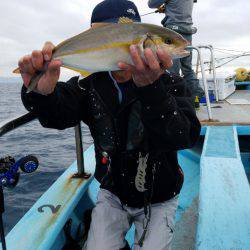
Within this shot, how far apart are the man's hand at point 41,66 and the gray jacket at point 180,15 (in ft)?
13.6

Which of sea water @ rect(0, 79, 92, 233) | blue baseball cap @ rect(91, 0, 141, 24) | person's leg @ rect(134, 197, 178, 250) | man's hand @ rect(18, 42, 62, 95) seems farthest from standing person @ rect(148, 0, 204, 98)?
man's hand @ rect(18, 42, 62, 95)

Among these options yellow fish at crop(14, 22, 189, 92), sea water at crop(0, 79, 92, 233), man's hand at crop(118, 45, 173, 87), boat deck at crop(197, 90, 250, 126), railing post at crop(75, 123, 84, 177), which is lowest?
sea water at crop(0, 79, 92, 233)

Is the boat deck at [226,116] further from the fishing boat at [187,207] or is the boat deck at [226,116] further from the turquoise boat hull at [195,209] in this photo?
the turquoise boat hull at [195,209]

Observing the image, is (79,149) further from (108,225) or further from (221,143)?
(221,143)

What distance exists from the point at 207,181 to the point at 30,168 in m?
1.61

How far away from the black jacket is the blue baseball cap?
43 centimetres

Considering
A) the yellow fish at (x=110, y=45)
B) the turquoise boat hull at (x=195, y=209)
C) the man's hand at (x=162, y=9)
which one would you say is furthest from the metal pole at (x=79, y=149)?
the man's hand at (x=162, y=9)

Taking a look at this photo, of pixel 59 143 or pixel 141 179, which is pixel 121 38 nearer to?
pixel 141 179

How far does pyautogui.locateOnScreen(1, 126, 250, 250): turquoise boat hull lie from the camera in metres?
2.33

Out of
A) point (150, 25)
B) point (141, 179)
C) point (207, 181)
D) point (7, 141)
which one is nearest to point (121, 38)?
point (150, 25)

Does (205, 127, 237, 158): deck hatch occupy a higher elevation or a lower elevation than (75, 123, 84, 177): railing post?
lower

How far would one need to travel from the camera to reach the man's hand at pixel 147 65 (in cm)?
181

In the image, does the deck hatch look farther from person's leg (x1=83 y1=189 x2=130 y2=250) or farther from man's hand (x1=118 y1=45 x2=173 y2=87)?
man's hand (x1=118 y1=45 x2=173 y2=87)

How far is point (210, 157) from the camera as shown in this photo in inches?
149
